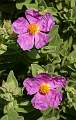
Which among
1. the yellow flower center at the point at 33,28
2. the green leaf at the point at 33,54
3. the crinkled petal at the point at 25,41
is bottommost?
the green leaf at the point at 33,54

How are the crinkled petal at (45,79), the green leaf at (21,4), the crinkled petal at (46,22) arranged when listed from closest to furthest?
the crinkled petal at (45,79) → the crinkled petal at (46,22) → the green leaf at (21,4)

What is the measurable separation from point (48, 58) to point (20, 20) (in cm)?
26

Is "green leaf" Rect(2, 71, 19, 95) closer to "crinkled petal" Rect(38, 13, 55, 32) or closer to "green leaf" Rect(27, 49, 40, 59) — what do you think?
"green leaf" Rect(27, 49, 40, 59)

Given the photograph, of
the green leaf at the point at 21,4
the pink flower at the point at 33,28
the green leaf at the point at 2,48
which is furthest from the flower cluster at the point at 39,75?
the green leaf at the point at 21,4

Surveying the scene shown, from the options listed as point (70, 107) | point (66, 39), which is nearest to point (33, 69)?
point (70, 107)

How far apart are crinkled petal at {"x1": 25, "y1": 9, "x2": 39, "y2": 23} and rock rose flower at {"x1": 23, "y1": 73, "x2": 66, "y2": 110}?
0.30 meters

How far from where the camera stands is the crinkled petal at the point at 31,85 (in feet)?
6.32

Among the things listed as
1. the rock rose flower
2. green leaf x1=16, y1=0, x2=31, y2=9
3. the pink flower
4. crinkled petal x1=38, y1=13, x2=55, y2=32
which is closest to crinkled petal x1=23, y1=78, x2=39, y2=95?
the rock rose flower

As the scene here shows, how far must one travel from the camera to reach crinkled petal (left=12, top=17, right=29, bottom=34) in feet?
6.56

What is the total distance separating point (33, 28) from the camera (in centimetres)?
203

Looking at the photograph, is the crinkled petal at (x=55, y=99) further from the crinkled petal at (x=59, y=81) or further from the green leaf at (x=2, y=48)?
the green leaf at (x=2, y=48)

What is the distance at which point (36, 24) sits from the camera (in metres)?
2.05

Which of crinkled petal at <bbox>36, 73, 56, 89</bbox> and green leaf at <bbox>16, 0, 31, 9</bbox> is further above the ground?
green leaf at <bbox>16, 0, 31, 9</bbox>

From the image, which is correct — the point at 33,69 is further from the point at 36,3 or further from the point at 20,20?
the point at 36,3
